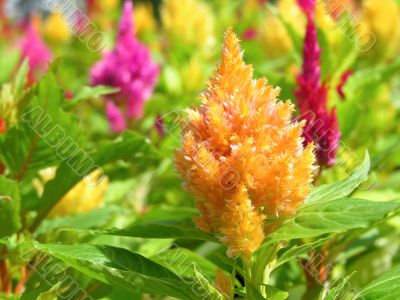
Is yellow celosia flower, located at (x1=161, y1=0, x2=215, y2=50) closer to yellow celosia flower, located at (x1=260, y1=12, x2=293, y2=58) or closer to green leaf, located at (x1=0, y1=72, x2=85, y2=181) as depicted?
yellow celosia flower, located at (x1=260, y1=12, x2=293, y2=58)

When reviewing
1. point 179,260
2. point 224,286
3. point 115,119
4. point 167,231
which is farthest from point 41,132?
point 115,119

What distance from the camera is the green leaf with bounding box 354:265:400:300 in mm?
1299

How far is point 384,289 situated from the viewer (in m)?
1.33

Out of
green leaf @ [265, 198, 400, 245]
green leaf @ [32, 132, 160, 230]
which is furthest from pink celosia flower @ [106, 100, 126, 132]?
green leaf @ [265, 198, 400, 245]

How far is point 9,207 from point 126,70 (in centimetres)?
162

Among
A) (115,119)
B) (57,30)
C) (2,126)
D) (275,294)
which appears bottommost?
(275,294)

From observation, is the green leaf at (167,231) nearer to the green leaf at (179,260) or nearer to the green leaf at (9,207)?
the green leaf at (179,260)

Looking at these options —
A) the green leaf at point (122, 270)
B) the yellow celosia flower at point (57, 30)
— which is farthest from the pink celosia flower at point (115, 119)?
the yellow celosia flower at point (57, 30)

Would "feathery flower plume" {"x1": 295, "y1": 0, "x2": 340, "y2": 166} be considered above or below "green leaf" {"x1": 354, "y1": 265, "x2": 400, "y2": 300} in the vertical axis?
above

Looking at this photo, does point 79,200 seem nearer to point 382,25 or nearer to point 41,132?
point 41,132

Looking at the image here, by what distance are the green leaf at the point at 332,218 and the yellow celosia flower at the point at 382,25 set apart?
232 centimetres

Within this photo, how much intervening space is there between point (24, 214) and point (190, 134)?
3.06 ft

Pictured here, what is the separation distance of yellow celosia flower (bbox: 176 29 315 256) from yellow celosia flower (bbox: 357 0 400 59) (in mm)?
2329

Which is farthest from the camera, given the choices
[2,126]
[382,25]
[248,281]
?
[382,25]
